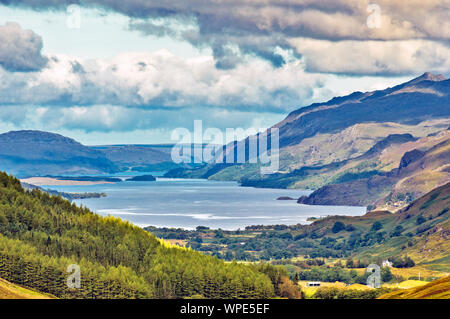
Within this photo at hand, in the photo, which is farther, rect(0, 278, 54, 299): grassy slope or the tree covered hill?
the tree covered hill

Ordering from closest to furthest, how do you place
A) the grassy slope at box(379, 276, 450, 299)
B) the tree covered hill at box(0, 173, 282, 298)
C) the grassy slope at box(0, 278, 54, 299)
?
1. the grassy slope at box(0, 278, 54, 299)
2. the grassy slope at box(379, 276, 450, 299)
3. the tree covered hill at box(0, 173, 282, 298)

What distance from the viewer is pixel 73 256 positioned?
17088 cm

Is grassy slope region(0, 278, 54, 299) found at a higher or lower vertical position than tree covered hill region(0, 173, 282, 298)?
lower

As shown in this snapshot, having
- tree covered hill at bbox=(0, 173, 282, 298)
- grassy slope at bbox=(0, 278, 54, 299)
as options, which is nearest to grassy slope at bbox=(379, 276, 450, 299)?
tree covered hill at bbox=(0, 173, 282, 298)

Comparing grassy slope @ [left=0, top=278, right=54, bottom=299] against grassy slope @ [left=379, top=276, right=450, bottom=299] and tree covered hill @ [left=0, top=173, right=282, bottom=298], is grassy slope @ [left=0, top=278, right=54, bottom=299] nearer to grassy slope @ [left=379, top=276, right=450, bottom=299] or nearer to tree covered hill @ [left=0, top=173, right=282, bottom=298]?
tree covered hill @ [left=0, top=173, right=282, bottom=298]

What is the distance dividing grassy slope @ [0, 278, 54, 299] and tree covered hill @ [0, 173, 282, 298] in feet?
14.1

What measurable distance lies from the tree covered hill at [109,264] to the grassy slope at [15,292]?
4.29 metres

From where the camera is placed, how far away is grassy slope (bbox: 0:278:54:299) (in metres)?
131

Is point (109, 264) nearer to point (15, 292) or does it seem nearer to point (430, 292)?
point (15, 292)

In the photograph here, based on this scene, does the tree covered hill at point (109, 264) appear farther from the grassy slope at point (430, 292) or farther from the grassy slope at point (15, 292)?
the grassy slope at point (430, 292)

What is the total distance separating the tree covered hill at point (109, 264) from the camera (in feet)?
499

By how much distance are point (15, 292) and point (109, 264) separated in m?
40.4
